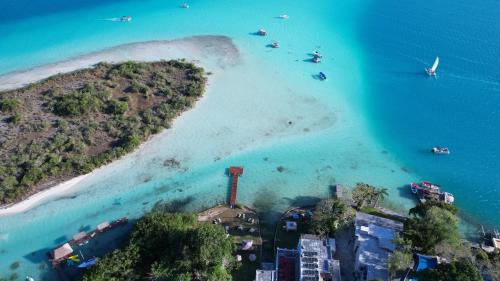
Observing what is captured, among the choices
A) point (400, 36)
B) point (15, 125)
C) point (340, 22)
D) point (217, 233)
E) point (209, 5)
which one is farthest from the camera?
point (209, 5)

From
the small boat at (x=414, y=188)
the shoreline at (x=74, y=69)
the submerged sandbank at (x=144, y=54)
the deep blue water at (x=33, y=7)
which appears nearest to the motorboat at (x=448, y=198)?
the small boat at (x=414, y=188)

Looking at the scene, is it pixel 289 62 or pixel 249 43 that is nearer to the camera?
pixel 289 62

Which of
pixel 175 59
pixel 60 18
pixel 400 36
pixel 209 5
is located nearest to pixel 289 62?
pixel 175 59

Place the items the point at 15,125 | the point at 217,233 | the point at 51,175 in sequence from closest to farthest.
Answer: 1. the point at 217,233
2. the point at 51,175
3. the point at 15,125

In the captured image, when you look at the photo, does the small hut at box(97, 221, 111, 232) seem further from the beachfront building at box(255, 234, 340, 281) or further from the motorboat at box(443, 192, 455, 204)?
the motorboat at box(443, 192, 455, 204)

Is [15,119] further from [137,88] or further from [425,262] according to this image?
[425,262]

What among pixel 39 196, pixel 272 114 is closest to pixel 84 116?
pixel 39 196

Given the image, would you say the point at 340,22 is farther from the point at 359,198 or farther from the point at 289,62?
the point at 359,198
